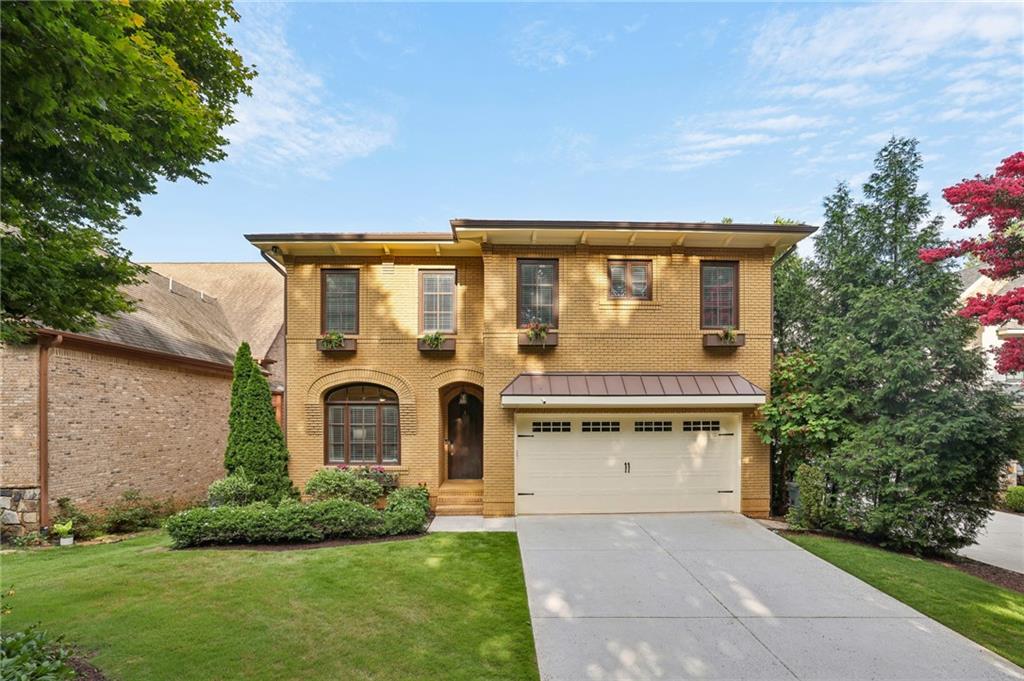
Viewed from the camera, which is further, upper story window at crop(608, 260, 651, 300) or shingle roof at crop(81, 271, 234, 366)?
shingle roof at crop(81, 271, 234, 366)

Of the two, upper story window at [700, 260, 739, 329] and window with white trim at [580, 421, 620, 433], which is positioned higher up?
upper story window at [700, 260, 739, 329]

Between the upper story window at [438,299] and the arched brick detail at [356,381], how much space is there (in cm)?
153

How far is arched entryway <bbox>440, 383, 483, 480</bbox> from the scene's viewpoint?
469 inches

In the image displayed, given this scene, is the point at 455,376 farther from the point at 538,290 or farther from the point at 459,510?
the point at 459,510

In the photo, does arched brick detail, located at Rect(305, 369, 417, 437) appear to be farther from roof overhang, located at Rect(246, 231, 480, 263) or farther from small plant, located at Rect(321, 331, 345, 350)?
roof overhang, located at Rect(246, 231, 480, 263)

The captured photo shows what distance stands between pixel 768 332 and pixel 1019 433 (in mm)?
4204

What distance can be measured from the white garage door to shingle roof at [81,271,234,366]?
1034 centimetres

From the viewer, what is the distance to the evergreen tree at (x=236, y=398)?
408 inches

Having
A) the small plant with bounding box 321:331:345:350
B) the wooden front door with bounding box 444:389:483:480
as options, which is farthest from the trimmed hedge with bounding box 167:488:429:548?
the small plant with bounding box 321:331:345:350

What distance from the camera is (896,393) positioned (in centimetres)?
862

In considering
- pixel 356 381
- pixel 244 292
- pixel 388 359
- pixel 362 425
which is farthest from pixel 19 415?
pixel 244 292

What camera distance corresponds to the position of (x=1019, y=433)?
768cm

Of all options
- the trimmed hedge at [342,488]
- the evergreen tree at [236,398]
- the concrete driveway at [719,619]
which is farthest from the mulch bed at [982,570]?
the evergreen tree at [236,398]

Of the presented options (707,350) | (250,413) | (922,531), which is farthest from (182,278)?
(922,531)
